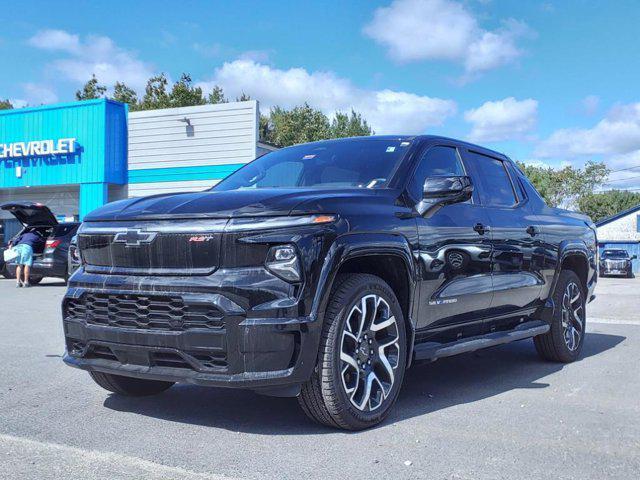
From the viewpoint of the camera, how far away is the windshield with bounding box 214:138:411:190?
16.2 ft

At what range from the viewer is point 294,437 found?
4.02 m

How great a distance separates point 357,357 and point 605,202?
80099 mm

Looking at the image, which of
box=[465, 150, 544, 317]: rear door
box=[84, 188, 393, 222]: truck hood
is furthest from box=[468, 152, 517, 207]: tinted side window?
box=[84, 188, 393, 222]: truck hood

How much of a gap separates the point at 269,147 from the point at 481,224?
1924 cm

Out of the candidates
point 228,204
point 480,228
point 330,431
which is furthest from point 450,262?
point 228,204

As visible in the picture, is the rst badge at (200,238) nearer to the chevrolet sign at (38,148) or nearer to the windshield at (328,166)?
the windshield at (328,166)

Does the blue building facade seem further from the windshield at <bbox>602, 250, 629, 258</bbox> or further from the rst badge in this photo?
the windshield at <bbox>602, 250, 629, 258</bbox>

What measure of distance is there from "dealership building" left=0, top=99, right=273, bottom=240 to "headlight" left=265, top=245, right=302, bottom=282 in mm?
19151

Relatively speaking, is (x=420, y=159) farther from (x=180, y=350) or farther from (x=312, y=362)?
(x=180, y=350)

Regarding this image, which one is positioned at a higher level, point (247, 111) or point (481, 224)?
point (247, 111)

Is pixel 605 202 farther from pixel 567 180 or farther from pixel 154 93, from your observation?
pixel 154 93

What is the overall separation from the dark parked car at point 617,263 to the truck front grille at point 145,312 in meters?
35.8

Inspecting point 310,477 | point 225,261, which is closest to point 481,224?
point 225,261

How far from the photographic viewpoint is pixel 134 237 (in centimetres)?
409
